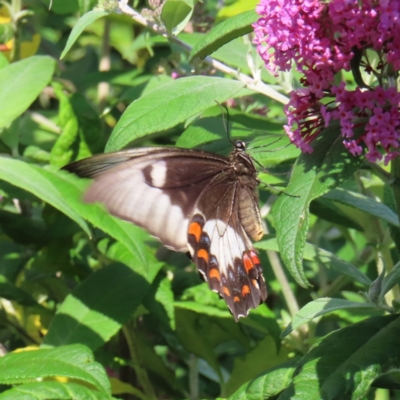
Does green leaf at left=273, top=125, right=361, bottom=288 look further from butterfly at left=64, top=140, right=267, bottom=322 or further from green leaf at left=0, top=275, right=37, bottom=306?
green leaf at left=0, top=275, right=37, bottom=306

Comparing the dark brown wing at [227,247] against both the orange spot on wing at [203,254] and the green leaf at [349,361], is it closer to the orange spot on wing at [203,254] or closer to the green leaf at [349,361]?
the orange spot on wing at [203,254]

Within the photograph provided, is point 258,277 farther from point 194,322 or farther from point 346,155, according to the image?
point 346,155

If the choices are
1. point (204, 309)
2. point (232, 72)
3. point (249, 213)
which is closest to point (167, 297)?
point (204, 309)

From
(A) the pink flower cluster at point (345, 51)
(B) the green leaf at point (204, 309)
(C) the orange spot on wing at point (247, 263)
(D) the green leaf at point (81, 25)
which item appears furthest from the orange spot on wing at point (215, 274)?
(D) the green leaf at point (81, 25)

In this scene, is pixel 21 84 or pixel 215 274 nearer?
pixel 215 274

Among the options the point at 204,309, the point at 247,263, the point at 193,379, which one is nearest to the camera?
the point at 247,263

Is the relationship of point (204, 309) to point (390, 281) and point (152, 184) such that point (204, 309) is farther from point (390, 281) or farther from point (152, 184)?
point (390, 281)

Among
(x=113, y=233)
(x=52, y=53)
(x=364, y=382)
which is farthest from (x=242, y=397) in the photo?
(x=52, y=53)
